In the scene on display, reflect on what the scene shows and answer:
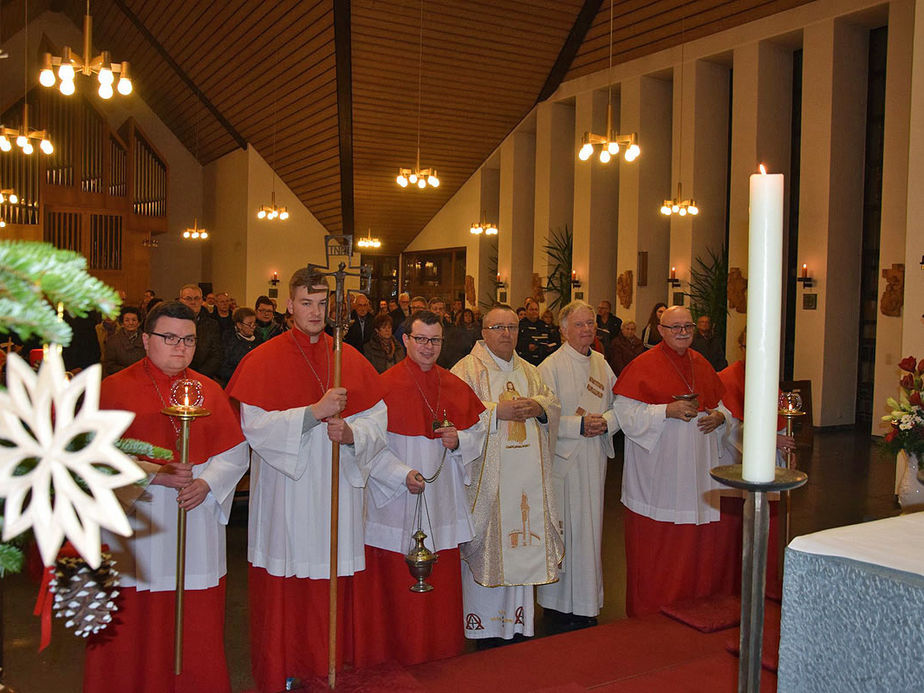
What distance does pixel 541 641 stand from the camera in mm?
3777

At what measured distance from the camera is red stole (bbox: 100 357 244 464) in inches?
129

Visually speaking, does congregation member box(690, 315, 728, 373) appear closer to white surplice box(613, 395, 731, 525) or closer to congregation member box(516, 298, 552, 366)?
congregation member box(516, 298, 552, 366)

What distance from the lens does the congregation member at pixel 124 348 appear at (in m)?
7.89

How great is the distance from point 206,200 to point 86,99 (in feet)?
14.2

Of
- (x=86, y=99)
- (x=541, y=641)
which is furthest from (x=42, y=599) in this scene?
(x=86, y=99)

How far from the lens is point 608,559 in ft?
20.2

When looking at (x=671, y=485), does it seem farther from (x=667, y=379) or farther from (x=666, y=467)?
(x=667, y=379)

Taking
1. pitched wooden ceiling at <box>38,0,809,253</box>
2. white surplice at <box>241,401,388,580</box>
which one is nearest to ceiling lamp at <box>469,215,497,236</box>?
pitched wooden ceiling at <box>38,0,809,253</box>

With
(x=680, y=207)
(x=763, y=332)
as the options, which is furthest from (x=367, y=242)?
(x=763, y=332)

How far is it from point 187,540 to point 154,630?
363mm

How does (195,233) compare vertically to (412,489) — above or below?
above

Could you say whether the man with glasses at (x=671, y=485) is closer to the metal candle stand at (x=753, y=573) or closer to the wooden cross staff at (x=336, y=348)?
the wooden cross staff at (x=336, y=348)

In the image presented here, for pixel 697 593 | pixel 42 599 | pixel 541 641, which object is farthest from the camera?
pixel 697 593

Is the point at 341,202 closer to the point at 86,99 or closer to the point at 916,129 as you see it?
the point at 86,99
